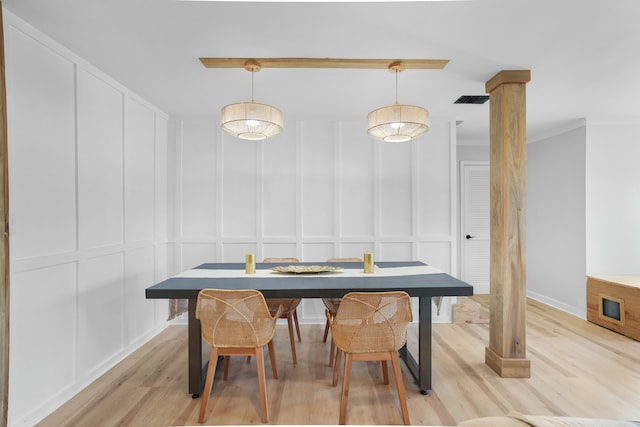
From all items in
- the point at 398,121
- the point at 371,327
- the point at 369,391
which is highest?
the point at 398,121

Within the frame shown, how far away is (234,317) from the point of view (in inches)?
79.0

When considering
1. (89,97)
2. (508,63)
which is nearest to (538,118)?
(508,63)

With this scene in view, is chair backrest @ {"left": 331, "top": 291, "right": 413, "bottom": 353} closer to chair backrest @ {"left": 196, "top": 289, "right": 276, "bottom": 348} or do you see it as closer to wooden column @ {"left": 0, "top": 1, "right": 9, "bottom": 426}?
chair backrest @ {"left": 196, "top": 289, "right": 276, "bottom": 348}

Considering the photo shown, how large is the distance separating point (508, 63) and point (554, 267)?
3.40 m

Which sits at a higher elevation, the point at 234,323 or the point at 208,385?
the point at 234,323

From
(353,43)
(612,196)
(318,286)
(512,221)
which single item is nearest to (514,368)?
(512,221)

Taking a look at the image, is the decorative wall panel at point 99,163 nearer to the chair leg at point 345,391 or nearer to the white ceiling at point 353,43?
the white ceiling at point 353,43

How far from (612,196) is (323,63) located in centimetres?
412

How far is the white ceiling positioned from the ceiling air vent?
95 millimetres

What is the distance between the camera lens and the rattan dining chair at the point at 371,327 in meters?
1.93

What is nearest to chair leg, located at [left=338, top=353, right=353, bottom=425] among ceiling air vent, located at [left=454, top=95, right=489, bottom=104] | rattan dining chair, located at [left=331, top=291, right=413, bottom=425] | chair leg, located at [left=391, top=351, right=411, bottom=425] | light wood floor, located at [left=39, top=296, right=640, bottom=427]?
rattan dining chair, located at [left=331, top=291, right=413, bottom=425]

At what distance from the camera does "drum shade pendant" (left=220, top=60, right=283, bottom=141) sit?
2.21 meters

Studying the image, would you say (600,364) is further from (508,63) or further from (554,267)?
(508,63)

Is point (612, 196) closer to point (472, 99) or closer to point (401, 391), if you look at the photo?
point (472, 99)
